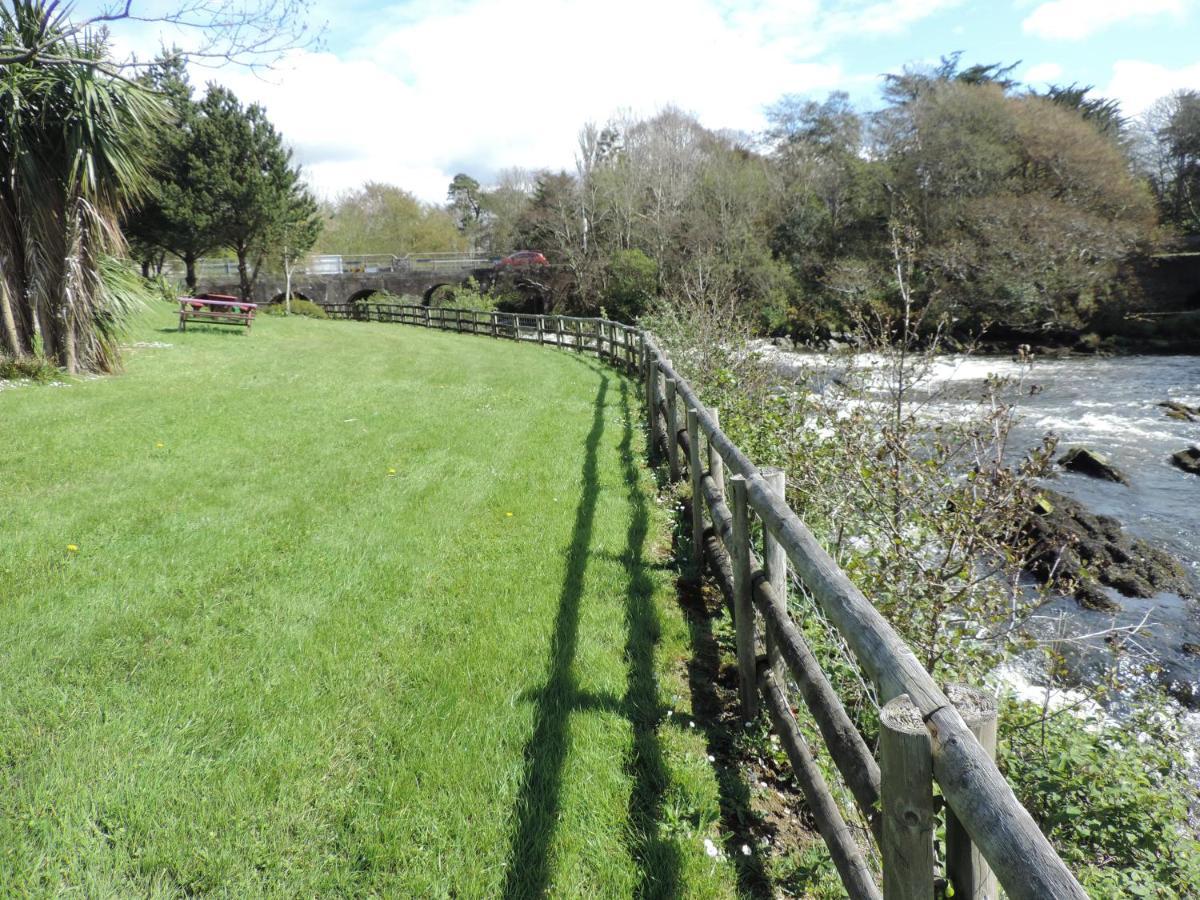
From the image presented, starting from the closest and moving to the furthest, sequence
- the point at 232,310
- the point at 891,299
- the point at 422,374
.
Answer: the point at 422,374
the point at 232,310
the point at 891,299

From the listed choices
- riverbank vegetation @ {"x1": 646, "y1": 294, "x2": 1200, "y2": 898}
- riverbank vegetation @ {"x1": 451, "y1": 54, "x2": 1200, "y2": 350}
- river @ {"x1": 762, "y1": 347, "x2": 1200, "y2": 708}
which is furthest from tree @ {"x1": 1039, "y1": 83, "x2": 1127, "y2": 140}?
riverbank vegetation @ {"x1": 646, "y1": 294, "x2": 1200, "y2": 898}

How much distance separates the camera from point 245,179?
103ft

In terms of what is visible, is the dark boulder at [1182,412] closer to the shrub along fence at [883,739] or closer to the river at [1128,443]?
the river at [1128,443]

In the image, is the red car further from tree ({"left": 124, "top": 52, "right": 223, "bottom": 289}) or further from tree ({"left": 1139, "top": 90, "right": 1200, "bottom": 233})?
tree ({"left": 1139, "top": 90, "right": 1200, "bottom": 233})

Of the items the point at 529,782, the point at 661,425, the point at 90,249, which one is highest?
the point at 90,249

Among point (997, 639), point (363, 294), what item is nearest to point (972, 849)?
point (997, 639)

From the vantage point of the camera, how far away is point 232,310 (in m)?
20.4

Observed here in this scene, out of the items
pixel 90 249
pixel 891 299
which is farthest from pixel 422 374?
pixel 891 299

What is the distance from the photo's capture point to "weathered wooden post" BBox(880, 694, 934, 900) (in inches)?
59.8

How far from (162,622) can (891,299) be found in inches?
1192

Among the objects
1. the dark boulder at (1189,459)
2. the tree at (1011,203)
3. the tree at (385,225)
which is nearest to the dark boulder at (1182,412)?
the dark boulder at (1189,459)

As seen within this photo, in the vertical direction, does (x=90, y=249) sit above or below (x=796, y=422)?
above

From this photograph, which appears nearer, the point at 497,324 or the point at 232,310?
the point at 232,310

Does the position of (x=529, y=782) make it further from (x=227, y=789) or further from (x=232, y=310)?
(x=232, y=310)
